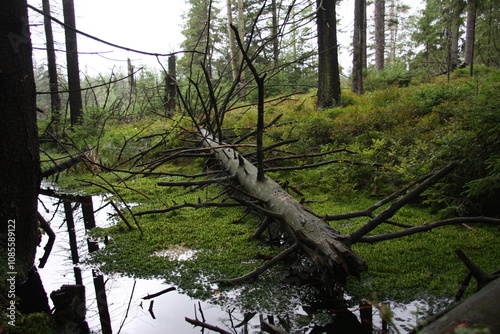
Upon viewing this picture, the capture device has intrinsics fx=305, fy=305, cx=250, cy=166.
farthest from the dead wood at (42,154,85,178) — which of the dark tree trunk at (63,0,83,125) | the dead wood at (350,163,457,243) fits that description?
the dark tree trunk at (63,0,83,125)

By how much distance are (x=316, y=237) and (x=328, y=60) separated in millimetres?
8115

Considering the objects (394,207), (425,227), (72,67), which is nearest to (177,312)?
(394,207)

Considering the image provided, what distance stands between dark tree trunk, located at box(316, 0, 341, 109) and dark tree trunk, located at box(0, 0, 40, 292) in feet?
26.1

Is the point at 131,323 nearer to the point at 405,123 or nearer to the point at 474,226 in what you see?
the point at 474,226

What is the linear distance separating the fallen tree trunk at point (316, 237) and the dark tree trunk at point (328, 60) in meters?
6.95

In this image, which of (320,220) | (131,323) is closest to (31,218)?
(131,323)

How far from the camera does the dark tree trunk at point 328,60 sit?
346 inches

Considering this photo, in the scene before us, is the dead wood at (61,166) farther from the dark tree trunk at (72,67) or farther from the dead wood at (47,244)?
the dark tree trunk at (72,67)

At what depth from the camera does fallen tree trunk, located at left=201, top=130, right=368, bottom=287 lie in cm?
179

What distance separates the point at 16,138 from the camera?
2.16 meters

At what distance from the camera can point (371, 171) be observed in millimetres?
4586

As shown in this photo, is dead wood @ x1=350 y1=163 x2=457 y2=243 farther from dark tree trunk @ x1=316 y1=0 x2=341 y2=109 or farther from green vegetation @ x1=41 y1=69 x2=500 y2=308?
dark tree trunk @ x1=316 y1=0 x2=341 y2=109

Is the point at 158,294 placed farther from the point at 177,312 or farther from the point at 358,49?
the point at 358,49

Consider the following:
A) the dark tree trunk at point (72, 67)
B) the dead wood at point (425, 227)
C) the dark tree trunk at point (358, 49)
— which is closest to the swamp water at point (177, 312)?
the dead wood at point (425, 227)
